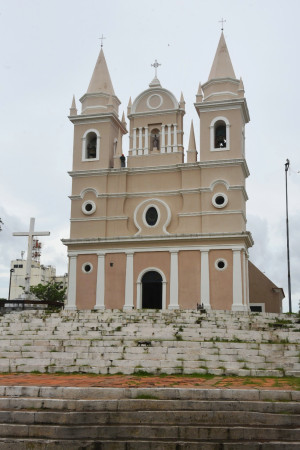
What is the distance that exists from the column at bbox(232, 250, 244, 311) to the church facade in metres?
0.04

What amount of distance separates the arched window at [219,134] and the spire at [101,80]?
6.22 meters

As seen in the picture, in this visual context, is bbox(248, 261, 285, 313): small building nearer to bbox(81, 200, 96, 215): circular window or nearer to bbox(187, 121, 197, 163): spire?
bbox(187, 121, 197, 163): spire

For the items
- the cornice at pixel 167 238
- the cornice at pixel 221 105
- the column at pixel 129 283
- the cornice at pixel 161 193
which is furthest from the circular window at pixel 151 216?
the cornice at pixel 221 105

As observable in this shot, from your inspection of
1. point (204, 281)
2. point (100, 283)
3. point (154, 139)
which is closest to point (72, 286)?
point (100, 283)

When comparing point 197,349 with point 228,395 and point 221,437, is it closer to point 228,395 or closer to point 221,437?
point 228,395

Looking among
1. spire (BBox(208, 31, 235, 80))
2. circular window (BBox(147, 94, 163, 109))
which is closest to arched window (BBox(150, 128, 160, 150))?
circular window (BBox(147, 94, 163, 109))

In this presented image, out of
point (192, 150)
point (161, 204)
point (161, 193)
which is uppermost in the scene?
point (192, 150)

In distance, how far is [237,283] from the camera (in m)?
24.5

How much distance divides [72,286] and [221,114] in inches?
438

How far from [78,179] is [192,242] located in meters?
7.00

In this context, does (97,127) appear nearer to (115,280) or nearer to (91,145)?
(91,145)

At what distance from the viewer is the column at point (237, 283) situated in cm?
2420

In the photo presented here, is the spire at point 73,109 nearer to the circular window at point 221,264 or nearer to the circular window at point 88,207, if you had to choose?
the circular window at point 88,207

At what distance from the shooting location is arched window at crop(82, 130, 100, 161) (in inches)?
1121
